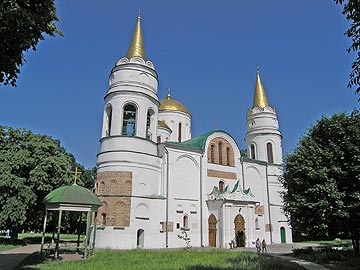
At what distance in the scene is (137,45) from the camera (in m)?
31.6

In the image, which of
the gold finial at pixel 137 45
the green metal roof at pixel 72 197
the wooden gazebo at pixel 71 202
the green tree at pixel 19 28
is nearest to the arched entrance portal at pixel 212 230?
the wooden gazebo at pixel 71 202

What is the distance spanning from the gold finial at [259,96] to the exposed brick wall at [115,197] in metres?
20.2

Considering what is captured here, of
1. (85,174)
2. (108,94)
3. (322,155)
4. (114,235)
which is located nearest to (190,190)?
(114,235)

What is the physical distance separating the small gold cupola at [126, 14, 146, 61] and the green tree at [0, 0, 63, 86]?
2180 centimetres

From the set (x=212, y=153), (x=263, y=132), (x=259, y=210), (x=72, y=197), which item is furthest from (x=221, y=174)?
(x=72, y=197)

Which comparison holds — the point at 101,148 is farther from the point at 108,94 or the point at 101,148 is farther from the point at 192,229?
the point at 192,229

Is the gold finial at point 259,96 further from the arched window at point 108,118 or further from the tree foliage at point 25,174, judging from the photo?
the tree foliage at point 25,174

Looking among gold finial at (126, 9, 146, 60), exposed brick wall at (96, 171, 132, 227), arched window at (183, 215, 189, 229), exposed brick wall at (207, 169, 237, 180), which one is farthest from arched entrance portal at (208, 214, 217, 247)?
gold finial at (126, 9, 146, 60)

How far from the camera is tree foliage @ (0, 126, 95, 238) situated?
85.9ft

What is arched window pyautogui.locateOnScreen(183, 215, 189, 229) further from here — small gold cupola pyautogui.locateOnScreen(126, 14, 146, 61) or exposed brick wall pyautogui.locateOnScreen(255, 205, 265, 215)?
small gold cupola pyautogui.locateOnScreen(126, 14, 146, 61)

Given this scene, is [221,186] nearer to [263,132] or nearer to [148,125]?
[148,125]

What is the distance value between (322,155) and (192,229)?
574 inches

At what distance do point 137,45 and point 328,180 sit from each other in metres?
22.1

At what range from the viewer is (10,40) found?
8219mm
